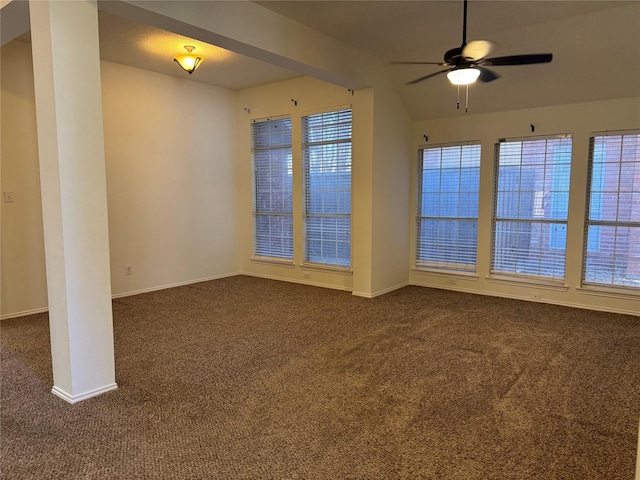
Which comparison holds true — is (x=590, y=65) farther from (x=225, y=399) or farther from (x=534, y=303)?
(x=225, y=399)

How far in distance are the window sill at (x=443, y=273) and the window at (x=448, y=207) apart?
4 centimetres

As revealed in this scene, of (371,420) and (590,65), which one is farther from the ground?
(590,65)

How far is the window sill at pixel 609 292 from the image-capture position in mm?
4602

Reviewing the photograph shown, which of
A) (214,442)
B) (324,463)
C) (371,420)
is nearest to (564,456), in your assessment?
(371,420)

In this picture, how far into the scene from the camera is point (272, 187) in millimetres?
6574

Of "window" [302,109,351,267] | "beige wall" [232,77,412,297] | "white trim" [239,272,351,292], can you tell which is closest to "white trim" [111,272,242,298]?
"white trim" [239,272,351,292]

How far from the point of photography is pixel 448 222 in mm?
5832

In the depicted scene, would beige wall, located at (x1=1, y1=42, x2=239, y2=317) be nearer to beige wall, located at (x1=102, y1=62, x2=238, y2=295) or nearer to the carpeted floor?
beige wall, located at (x1=102, y1=62, x2=238, y2=295)

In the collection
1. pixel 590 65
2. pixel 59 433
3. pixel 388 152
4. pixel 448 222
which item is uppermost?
pixel 590 65

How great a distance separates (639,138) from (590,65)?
958 millimetres

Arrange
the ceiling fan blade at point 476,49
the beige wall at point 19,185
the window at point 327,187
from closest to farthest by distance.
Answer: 1. the ceiling fan blade at point 476,49
2. the beige wall at point 19,185
3. the window at point 327,187

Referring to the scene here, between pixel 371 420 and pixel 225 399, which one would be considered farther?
pixel 225 399

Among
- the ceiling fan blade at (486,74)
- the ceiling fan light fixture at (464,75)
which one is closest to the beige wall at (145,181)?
the ceiling fan light fixture at (464,75)

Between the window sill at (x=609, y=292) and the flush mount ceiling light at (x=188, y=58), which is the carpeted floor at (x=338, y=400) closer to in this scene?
the window sill at (x=609, y=292)
